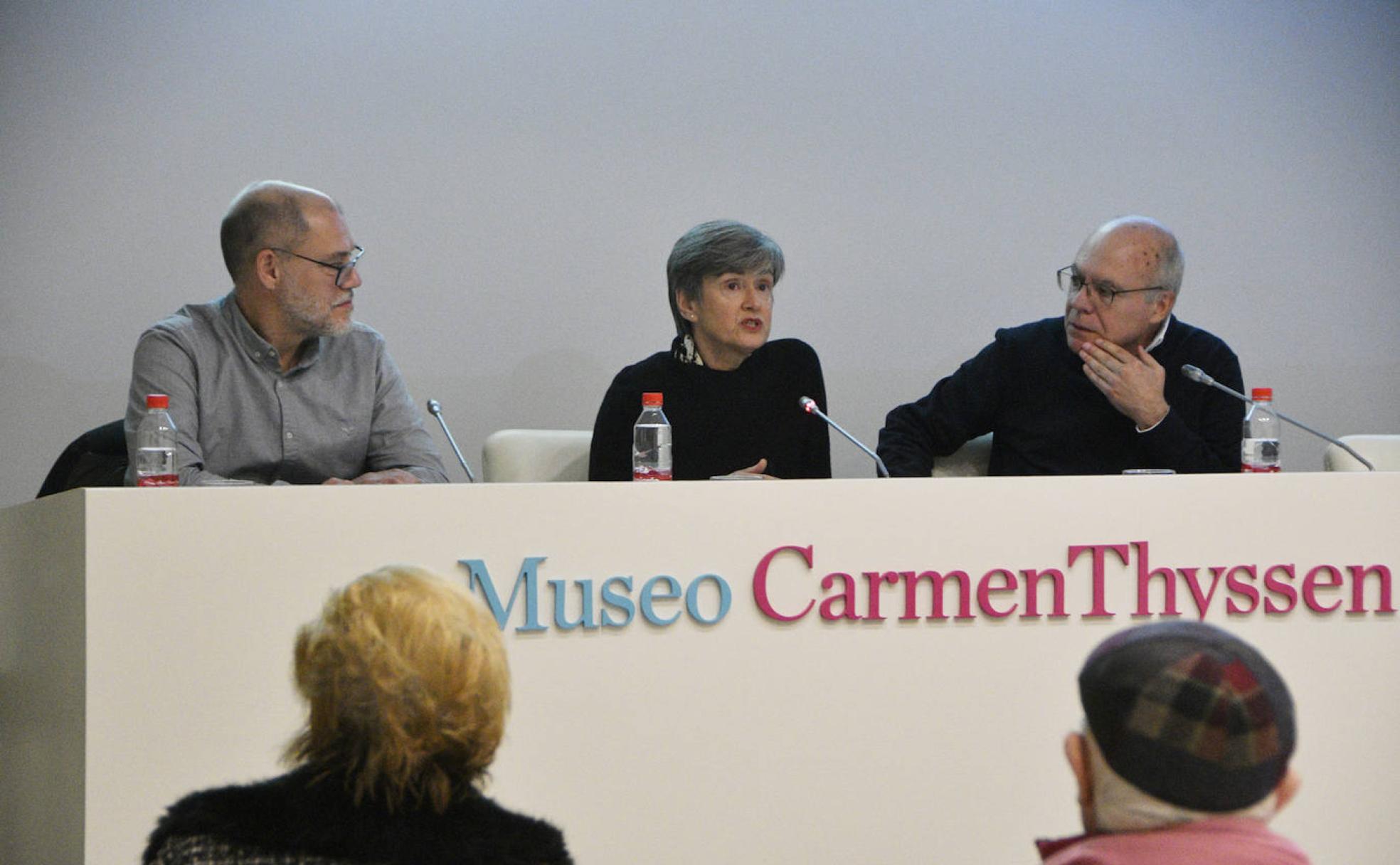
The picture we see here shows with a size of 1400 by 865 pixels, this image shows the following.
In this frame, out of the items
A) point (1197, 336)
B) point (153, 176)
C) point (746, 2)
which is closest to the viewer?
point (1197, 336)

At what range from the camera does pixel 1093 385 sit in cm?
354

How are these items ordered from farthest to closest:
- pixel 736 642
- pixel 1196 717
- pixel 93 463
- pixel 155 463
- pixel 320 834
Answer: pixel 93 463
pixel 155 463
pixel 736 642
pixel 320 834
pixel 1196 717

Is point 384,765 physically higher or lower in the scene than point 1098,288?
lower

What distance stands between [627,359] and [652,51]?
0.83 m

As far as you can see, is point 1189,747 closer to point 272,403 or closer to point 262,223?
point 272,403

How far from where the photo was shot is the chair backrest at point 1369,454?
3.51m

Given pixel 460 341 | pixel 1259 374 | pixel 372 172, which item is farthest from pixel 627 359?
pixel 1259 374

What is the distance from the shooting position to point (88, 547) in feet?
7.38

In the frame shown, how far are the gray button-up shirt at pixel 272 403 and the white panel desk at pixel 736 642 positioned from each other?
1.64 ft

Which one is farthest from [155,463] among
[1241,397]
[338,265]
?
[1241,397]

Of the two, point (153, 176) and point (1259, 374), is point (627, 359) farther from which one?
point (1259, 374)

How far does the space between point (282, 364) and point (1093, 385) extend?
1.76 m

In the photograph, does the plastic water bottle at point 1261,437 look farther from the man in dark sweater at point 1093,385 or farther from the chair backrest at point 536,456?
the chair backrest at point 536,456

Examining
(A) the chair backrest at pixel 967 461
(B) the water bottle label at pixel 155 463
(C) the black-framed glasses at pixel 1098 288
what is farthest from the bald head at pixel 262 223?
(C) the black-framed glasses at pixel 1098 288
